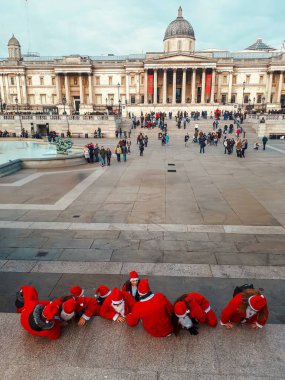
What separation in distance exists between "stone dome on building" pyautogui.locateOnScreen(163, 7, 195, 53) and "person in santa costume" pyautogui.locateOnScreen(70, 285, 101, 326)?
84702mm

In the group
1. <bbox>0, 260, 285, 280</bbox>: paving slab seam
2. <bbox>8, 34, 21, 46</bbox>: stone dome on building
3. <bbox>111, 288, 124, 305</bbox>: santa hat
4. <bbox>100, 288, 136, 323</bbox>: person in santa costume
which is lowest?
<bbox>0, 260, 285, 280</bbox>: paving slab seam

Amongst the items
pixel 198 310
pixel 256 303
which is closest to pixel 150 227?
pixel 198 310

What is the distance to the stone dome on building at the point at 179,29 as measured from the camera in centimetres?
8025

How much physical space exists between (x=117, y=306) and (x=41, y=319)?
116 cm

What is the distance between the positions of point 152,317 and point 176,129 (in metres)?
42.9

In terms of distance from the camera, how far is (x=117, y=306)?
15.9ft

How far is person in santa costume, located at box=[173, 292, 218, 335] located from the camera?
4.44 meters


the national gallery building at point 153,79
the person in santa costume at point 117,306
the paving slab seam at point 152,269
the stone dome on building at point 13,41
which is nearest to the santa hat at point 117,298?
the person in santa costume at point 117,306

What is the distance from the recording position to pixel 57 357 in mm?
4332

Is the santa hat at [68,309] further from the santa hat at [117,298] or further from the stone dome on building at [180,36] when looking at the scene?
the stone dome on building at [180,36]

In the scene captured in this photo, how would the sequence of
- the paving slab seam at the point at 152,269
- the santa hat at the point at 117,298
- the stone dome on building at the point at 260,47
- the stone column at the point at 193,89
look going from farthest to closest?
the stone dome on building at the point at 260,47
the stone column at the point at 193,89
the paving slab seam at the point at 152,269
the santa hat at the point at 117,298

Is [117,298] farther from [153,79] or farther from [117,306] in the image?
[153,79]

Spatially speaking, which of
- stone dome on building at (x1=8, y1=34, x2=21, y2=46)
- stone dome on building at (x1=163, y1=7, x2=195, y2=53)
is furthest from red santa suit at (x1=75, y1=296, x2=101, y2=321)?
stone dome on building at (x1=8, y1=34, x2=21, y2=46)

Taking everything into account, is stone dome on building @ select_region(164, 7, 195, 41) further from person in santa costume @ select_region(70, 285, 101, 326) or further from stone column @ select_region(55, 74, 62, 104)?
person in santa costume @ select_region(70, 285, 101, 326)
